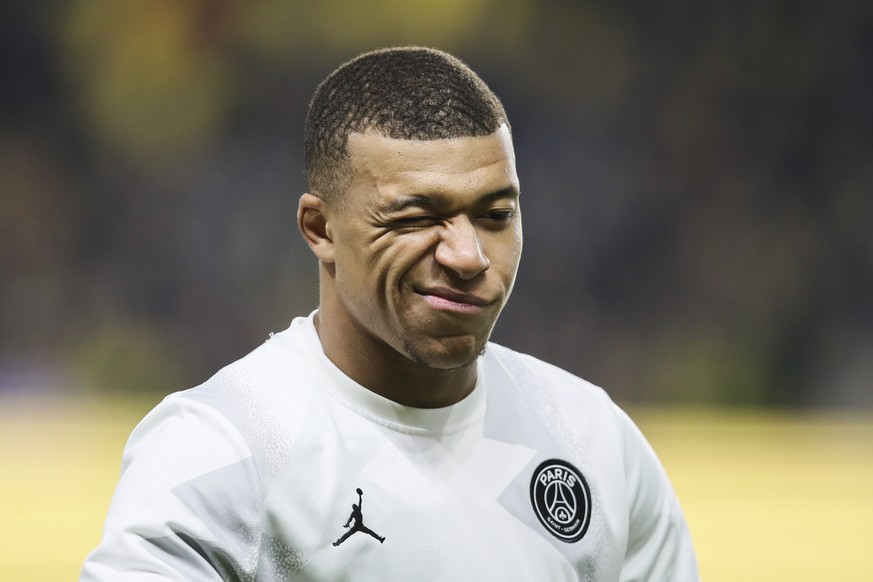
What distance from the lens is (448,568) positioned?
4.81ft

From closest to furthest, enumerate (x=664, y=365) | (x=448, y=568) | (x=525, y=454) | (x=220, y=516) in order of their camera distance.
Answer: (x=220, y=516) → (x=448, y=568) → (x=525, y=454) → (x=664, y=365)

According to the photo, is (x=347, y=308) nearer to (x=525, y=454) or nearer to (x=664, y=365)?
(x=525, y=454)

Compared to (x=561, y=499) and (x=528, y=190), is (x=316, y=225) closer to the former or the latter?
(x=561, y=499)

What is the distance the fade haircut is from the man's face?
0.07 feet

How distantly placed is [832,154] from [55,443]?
413 cm

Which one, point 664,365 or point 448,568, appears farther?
point 664,365

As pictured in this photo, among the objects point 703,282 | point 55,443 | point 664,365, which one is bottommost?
point 55,443

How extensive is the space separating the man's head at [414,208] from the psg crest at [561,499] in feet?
0.72

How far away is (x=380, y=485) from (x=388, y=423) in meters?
0.10

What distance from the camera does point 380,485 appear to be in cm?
149

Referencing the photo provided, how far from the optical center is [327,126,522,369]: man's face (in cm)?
143

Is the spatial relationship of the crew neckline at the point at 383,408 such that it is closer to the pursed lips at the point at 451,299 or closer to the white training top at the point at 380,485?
the white training top at the point at 380,485

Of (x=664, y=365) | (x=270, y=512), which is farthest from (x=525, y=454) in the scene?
(x=664, y=365)

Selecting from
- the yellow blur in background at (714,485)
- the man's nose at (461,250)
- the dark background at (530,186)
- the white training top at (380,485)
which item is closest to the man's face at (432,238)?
the man's nose at (461,250)
